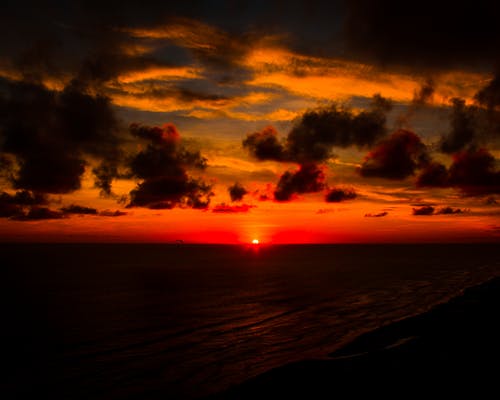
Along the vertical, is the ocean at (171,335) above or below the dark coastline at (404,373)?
below

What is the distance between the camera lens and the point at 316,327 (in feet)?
110

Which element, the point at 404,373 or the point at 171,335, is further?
the point at 171,335

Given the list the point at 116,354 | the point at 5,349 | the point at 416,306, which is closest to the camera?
the point at 116,354

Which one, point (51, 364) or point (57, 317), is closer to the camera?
point (51, 364)

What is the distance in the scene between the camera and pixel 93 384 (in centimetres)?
2055

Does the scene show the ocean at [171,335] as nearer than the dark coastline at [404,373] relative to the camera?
No

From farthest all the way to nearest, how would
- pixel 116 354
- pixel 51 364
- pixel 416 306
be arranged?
pixel 416 306
pixel 116 354
pixel 51 364

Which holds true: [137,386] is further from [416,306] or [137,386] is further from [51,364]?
[416,306]

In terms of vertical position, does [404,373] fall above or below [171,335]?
above

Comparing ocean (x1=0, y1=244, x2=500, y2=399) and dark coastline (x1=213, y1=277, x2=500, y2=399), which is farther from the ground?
dark coastline (x1=213, y1=277, x2=500, y2=399)

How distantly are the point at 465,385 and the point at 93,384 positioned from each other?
15.6 meters

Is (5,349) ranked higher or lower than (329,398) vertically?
lower

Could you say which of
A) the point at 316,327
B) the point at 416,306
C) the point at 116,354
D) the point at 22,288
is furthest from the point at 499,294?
the point at 22,288

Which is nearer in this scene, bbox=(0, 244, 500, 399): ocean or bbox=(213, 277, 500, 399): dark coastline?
bbox=(213, 277, 500, 399): dark coastline
